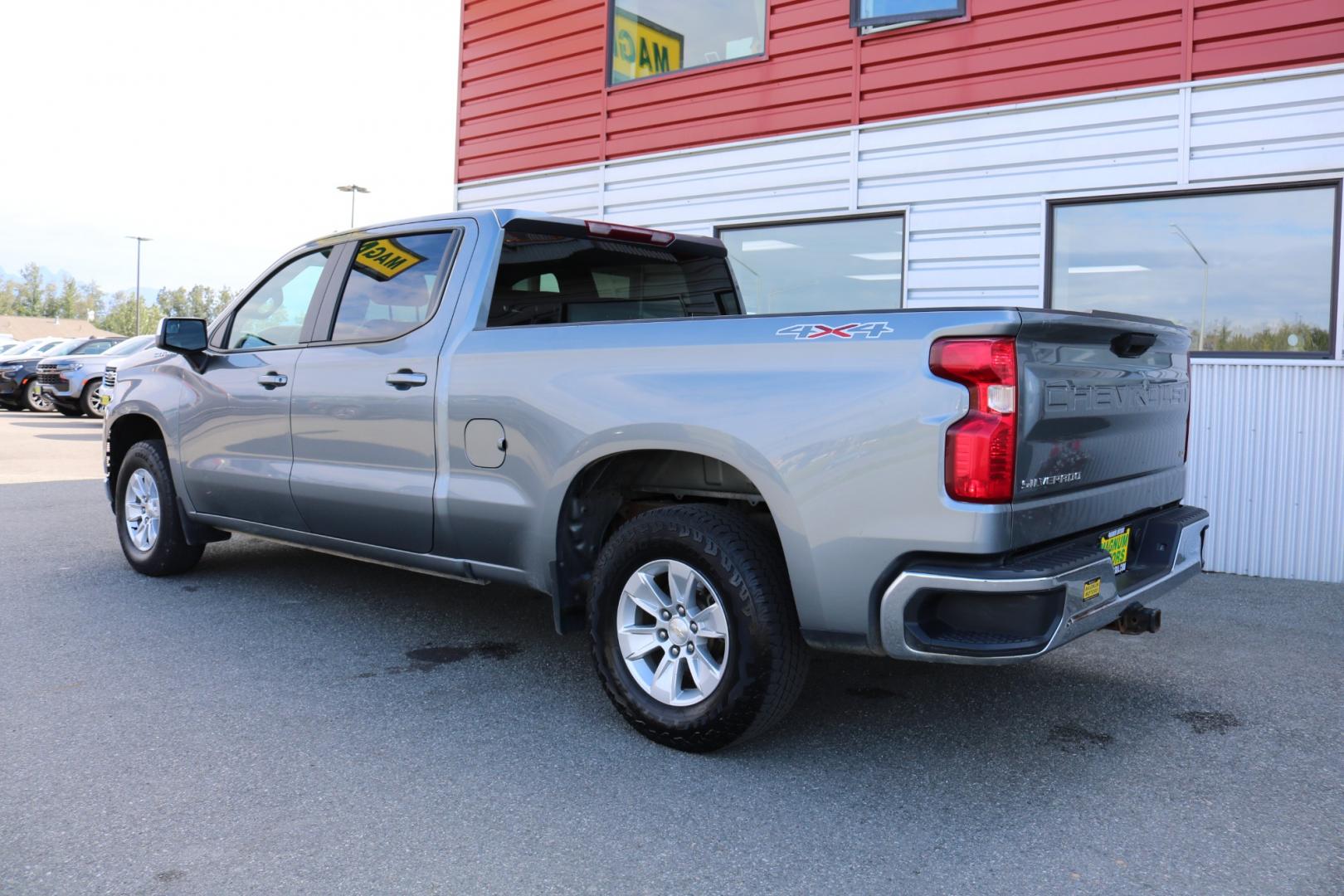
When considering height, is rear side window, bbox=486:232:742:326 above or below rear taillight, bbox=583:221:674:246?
below

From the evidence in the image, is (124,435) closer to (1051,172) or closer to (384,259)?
(384,259)

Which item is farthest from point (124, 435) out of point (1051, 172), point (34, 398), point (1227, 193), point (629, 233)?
point (34, 398)

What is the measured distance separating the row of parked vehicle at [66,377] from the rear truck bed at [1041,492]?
18839 millimetres

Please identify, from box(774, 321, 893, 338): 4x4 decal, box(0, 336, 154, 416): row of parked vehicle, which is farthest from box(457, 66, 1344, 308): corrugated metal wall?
box(0, 336, 154, 416): row of parked vehicle

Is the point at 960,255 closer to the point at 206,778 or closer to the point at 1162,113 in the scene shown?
the point at 1162,113

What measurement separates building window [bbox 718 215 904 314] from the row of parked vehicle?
46.7ft

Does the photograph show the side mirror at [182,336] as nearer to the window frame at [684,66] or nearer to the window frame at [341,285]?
the window frame at [341,285]

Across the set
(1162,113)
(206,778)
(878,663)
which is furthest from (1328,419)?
(206,778)

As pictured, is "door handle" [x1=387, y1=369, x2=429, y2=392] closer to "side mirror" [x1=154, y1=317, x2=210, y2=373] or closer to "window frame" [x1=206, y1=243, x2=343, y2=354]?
"window frame" [x1=206, y1=243, x2=343, y2=354]

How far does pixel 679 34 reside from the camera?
927cm

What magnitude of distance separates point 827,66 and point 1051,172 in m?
2.01

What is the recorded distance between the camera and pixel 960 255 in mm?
7621

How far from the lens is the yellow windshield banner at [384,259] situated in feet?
15.7

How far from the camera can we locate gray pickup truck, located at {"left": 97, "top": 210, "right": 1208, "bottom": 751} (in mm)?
3041
